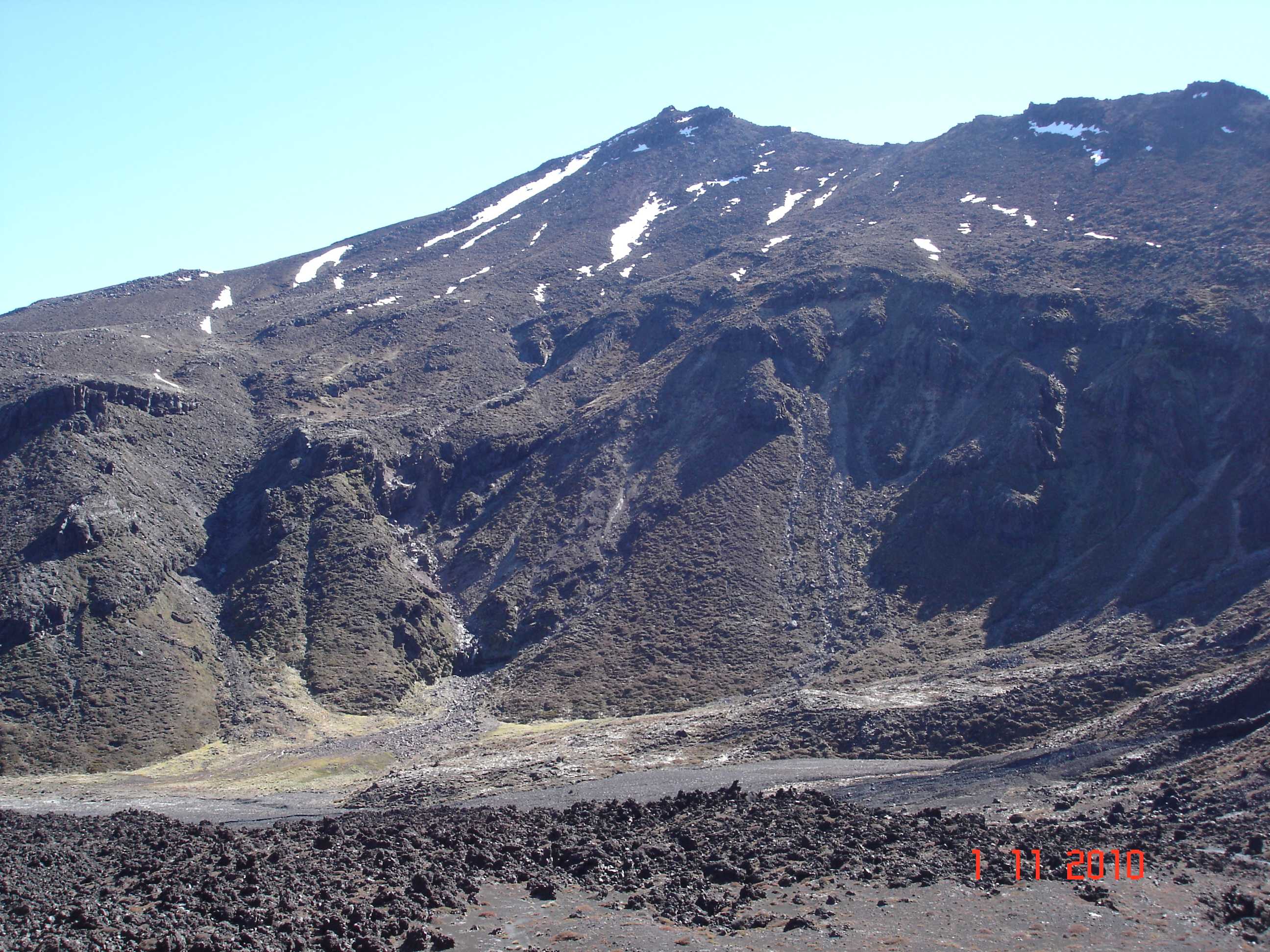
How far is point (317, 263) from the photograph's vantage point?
12744 cm

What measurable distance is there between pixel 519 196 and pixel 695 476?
83.9 metres

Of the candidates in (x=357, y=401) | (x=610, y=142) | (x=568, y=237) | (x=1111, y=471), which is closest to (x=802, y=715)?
(x=1111, y=471)

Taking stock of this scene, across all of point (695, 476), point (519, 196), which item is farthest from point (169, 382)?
point (519, 196)

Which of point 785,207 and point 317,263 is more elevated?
point 317,263

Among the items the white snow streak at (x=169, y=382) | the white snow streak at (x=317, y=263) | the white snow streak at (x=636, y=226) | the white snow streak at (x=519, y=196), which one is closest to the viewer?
the white snow streak at (x=169, y=382)

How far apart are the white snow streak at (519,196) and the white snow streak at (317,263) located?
11.5 metres

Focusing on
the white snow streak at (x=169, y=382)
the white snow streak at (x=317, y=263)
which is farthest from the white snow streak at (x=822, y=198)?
the white snow streak at (x=169, y=382)

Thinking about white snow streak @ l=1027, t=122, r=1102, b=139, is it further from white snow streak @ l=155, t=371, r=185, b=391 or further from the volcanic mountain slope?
white snow streak @ l=155, t=371, r=185, b=391

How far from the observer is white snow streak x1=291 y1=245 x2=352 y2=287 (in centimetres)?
12094

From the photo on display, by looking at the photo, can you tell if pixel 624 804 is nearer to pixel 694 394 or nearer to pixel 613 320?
pixel 694 394

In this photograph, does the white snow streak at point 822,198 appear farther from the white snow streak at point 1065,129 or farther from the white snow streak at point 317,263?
the white snow streak at point 317,263

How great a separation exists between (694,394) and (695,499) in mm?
13236

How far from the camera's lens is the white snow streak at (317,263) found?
12094cm

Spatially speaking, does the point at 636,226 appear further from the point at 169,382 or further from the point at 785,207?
the point at 169,382
